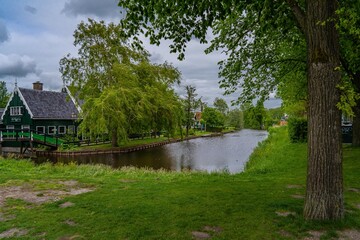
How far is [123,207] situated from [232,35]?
5679 millimetres

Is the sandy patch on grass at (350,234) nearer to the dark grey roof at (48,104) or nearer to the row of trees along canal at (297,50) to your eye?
the row of trees along canal at (297,50)

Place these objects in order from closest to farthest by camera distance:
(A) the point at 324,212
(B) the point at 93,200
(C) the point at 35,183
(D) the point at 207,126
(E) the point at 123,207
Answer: (A) the point at 324,212 < (E) the point at 123,207 < (B) the point at 93,200 < (C) the point at 35,183 < (D) the point at 207,126

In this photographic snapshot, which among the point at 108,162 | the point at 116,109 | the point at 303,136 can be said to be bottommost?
the point at 108,162

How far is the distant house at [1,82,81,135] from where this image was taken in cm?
3150

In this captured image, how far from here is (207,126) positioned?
64125 mm

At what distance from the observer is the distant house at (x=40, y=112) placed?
A: 1240 inches

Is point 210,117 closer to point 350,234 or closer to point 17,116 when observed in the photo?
point 17,116

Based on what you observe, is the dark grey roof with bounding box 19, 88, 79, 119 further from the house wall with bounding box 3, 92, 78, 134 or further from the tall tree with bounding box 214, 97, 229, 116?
the tall tree with bounding box 214, 97, 229, 116

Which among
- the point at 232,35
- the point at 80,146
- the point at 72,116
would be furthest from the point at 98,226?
the point at 72,116

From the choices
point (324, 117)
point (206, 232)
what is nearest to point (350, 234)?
point (324, 117)

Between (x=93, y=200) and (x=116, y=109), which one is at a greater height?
(x=116, y=109)

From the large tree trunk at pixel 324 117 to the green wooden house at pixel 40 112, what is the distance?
2896 centimetres

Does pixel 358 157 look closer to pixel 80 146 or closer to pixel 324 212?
pixel 324 212

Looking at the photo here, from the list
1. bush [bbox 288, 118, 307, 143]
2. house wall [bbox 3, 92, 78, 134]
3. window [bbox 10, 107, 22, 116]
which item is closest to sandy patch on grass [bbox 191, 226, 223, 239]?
bush [bbox 288, 118, 307, 143]
